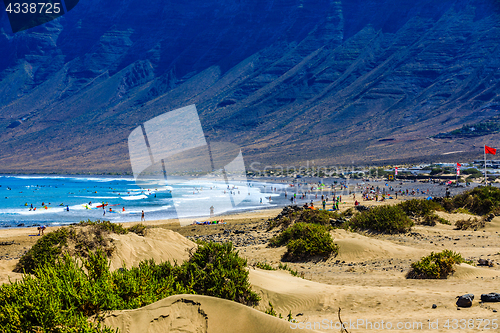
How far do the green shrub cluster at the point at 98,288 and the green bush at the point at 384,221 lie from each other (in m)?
10.2

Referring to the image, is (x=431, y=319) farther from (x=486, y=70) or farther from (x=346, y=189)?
(x=486, y=70)

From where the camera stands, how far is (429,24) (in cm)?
16825

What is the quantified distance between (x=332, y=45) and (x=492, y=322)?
195 meters

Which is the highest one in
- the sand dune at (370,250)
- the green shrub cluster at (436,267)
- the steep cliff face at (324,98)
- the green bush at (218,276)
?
the steep cliff face at (324,98)

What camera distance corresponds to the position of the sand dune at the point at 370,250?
36.9 feet

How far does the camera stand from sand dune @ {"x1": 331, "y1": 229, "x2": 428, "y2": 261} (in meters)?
11.2

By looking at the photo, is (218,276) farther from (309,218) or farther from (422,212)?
(422,212)

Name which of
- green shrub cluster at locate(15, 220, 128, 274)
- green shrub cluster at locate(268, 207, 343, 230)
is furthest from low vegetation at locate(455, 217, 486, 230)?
green shrub cluster at locate(15, 220, 128, 274)

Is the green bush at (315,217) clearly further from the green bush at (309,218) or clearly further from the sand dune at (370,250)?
the sand dune at (370,250)

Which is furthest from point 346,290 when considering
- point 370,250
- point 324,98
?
point 324,98

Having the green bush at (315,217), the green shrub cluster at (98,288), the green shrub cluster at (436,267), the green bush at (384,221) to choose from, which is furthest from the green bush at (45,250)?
the green bush at (384,221)

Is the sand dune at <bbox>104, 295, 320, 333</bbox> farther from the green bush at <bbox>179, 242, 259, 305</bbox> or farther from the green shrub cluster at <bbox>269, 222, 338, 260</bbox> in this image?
the green shrub cluster at <bbox>269, 222, 338, 260</bbox>

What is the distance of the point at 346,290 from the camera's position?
7363 mm

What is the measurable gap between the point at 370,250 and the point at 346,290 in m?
4.87
